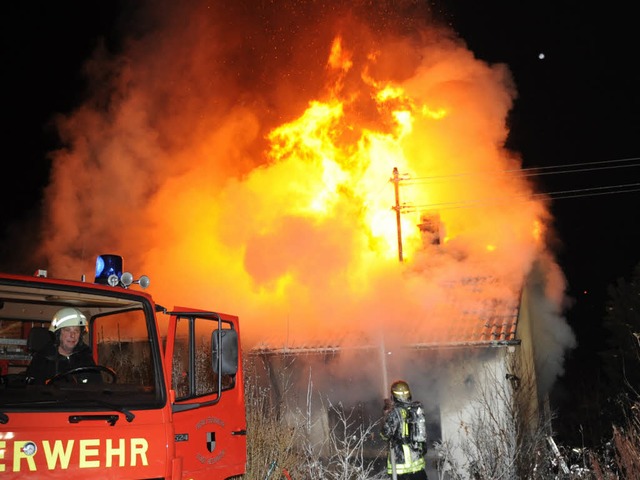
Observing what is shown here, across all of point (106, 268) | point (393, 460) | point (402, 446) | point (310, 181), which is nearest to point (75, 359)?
point (106, 268)

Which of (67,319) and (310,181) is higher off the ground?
(310,181)

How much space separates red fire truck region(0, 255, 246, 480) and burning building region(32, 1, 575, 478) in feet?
33.9

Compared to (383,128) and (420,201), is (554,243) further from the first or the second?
(383,128)

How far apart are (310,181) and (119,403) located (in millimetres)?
13923

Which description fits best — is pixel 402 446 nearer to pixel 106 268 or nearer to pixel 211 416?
pixel 211 416

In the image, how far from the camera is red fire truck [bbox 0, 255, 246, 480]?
3.04 metres

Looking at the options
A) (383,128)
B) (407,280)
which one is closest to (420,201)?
(383,128)

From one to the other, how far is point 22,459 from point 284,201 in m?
14.1

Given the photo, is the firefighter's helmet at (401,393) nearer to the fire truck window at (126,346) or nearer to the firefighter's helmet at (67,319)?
the fire truck window at (126,346)

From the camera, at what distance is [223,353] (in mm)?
3795


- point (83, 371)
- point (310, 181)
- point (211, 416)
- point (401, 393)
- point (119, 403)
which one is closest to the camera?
point (119, 403)

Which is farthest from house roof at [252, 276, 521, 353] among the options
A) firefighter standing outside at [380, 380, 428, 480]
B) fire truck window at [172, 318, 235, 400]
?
firefighter standing outside at [380, 380, 428, 480]

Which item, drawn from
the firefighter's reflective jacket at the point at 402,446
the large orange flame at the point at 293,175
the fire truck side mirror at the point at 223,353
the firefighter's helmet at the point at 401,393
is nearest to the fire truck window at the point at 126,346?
the fire truck side mirror at the point at 223,353

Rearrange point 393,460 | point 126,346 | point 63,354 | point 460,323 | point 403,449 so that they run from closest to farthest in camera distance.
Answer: point 63,354, point 126,346, point 393,460, point 403,449, point 460,323
